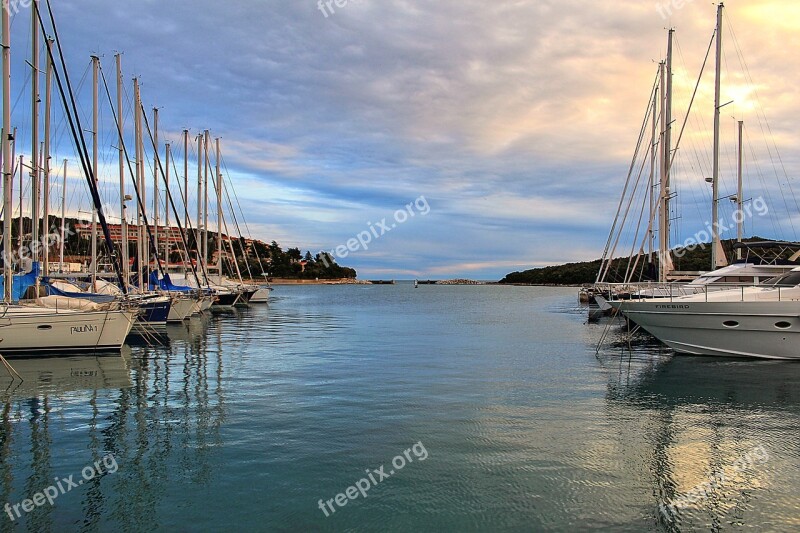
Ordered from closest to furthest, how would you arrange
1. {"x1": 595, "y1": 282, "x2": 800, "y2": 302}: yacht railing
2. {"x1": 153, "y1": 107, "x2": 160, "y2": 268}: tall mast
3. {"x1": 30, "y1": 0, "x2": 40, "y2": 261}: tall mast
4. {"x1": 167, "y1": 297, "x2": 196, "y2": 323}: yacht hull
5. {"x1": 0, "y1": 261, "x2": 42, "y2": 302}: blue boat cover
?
{"x1": 595, "y1": 282, "x2": 800, "y2": 302}: yacht railing, {"x1": 30, "y1": 0, "x2": 40, "y2": 261}: tall mast, {"x1": 0, "y1": 261, "x2": 42, "y2": 302}: blue boat cover, {"x1": 167, "y1": 297, "x2": 196, "y2": 323}: yacht hull, {"x1": 153, "y1": 107, "x2": 160, "y2": 268}: tall mast

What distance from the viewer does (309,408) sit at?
1382cm

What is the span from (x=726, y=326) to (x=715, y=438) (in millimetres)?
11436

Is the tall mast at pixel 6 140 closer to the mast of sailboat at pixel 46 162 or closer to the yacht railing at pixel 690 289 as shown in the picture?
the mast of sailboat at pixel 46 162

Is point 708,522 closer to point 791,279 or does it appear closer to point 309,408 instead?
point 309,408

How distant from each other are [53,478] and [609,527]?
8354 mm

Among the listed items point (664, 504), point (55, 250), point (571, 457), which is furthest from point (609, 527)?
point (55, 250)

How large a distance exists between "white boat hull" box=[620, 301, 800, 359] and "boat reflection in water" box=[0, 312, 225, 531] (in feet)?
54.3

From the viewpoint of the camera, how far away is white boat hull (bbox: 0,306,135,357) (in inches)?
827

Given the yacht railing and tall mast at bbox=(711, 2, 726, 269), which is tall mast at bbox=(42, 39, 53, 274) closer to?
the yacht railing

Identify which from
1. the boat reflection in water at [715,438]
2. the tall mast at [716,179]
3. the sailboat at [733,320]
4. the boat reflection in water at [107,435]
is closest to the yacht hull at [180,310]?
the boat reflection in water at [107,435]

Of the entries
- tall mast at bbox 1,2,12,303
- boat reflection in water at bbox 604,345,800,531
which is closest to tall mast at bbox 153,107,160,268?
tall mast at bbox 1,2,12,303

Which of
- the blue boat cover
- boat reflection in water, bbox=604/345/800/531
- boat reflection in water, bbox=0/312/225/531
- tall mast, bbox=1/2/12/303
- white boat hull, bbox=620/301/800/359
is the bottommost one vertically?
boat reflection in water, bbox=604/345/800/531

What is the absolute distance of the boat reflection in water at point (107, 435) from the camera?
26.3 feet

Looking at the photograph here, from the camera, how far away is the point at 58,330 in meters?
21.5
